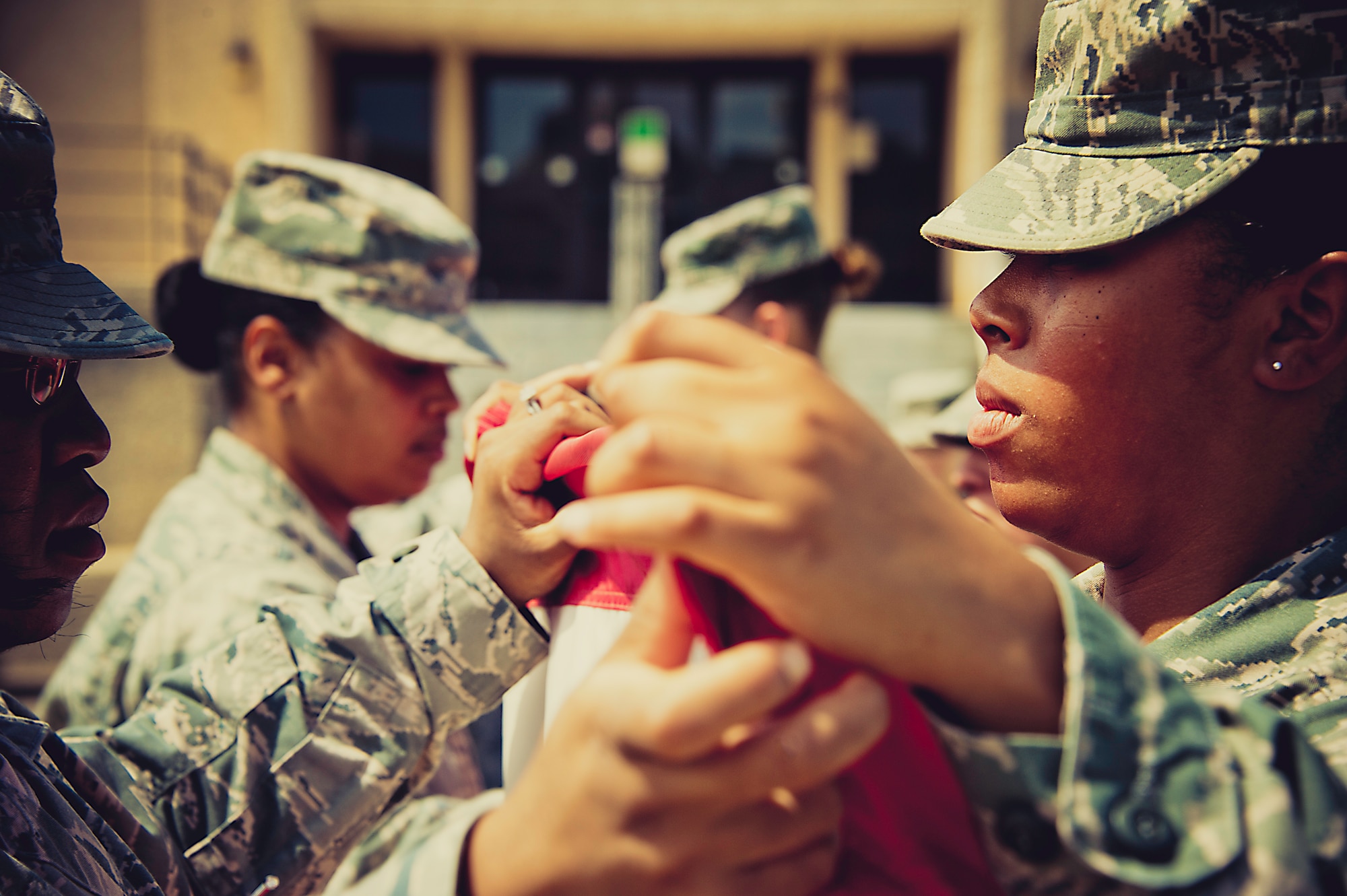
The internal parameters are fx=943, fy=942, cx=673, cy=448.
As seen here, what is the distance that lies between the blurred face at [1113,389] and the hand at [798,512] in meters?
0.56

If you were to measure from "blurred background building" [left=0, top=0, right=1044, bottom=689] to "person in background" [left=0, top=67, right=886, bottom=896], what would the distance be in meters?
7.47

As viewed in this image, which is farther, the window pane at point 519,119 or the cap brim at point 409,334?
the window pane at point 519,119

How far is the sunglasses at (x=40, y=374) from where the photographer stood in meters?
1.37

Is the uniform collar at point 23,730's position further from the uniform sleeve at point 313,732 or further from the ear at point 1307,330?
the ear at point 1307,330

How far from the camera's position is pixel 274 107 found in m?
11.8

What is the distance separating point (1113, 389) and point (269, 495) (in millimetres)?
2475

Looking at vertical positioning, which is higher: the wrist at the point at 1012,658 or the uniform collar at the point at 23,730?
the wrist at the point at 1012,658

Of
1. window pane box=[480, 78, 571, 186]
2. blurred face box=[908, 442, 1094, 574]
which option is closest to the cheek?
blurred face box=[908, 442, 1094, 574]

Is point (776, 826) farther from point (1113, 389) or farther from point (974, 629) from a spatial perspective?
point (1113, 389)

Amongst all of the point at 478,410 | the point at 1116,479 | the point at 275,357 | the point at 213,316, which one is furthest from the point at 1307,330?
the point at 213,316

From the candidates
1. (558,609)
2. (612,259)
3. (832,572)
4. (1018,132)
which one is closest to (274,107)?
(612,259)

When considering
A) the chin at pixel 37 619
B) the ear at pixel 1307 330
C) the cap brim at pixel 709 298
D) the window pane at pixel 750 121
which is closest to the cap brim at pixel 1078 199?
the ear at pixel 1307 330

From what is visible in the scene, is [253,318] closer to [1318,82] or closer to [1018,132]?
[1318,82]

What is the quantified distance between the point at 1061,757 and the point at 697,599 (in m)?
0.34
